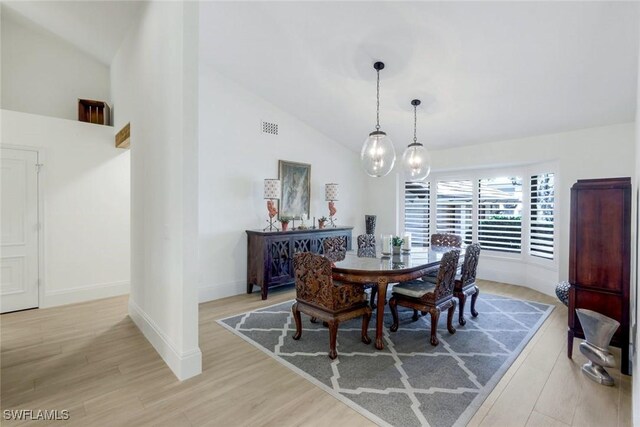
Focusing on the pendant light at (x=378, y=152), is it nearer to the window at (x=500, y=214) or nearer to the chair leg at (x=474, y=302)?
the chair leg at (x=474, y=302)

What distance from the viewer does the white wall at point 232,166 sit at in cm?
431

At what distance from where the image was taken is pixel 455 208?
19.2 ft

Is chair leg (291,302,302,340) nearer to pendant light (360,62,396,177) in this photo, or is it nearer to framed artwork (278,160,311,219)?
pendant light (360,62,396,177)

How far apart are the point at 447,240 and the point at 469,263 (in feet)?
4.04

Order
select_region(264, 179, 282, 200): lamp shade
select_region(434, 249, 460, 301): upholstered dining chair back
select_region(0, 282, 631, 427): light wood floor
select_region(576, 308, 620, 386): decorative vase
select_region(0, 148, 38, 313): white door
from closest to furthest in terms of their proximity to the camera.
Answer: select_region(0, 282, 631, 427): light wood floor, select_region(576, 308, 620, 386): decorative vase, select_region(434, 249, 460, 301): upholstered dining chair back, select_region(0, 148, 38, 313): white door, select_region(264, 179, 282, 200): lamp shade

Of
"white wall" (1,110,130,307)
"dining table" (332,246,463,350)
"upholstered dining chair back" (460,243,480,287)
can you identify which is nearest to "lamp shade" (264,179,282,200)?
"dining table" (332,246,463,350)

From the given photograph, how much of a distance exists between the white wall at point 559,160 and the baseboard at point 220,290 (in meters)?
4.09

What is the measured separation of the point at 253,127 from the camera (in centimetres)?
480

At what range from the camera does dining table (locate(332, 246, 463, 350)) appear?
2771 millimetres

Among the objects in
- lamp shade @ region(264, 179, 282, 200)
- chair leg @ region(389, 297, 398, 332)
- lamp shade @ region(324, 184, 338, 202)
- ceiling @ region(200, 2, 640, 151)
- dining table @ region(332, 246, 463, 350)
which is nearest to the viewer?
ceiling @ region(200, 2, 640, 151)

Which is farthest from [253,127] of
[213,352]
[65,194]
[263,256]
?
[213,352]

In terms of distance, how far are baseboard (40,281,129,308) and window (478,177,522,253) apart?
238 inches

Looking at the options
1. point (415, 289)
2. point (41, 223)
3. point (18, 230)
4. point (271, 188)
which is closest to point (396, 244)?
point (415, 289)

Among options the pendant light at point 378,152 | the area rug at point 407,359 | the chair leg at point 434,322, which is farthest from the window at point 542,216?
the pendant light at point 378,152
